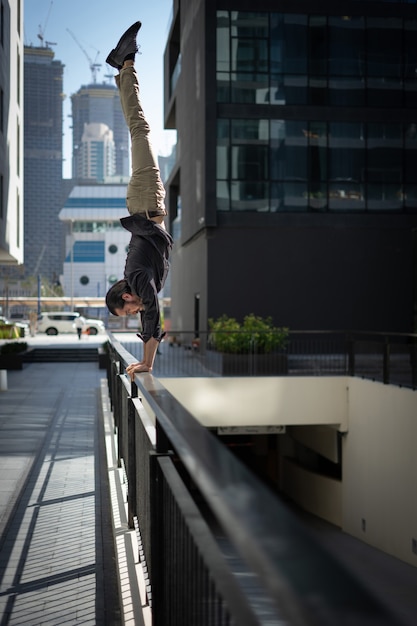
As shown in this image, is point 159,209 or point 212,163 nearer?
point 159,209

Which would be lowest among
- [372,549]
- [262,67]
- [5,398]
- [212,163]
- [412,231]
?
[372,549]

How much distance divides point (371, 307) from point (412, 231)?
2.97 m

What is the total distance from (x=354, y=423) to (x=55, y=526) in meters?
14.4

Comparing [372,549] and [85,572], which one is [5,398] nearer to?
[372,549]

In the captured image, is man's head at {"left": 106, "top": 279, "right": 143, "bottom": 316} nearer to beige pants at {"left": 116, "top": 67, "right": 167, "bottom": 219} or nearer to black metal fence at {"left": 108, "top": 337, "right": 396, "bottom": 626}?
beige pants at {"left": 116, "top": 67, "right": 167, "bottom": 219}

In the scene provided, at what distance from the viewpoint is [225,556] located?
173cm

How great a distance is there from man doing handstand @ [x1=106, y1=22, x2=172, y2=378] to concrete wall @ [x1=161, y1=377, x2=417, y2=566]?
12.0 metres

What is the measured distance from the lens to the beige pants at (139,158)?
4266mm

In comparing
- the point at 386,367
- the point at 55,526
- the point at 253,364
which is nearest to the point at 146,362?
the point at 55,526

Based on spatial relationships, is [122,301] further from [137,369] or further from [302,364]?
[302,364]

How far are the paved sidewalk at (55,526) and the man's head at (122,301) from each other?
1.52 meters

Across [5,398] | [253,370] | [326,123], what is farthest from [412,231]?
[5,398]

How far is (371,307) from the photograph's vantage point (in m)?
26.6

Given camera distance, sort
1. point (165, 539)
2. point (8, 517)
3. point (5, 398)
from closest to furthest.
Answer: point (165, 539)
point (8, 517)
point (5, 398)
